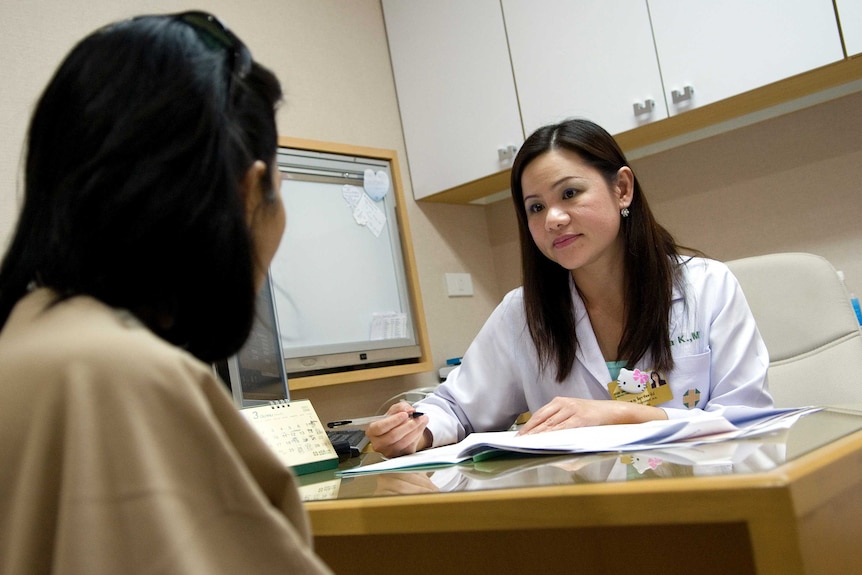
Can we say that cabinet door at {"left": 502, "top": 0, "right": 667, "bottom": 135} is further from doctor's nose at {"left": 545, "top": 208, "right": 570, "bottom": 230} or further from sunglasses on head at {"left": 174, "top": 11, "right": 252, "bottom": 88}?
sunglasses on head at {"left": 174, "top": 11, "right": 252, "bottom": 88}

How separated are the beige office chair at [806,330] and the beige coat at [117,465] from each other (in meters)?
1.38

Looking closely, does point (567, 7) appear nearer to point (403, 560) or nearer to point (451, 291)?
point (451, 291)

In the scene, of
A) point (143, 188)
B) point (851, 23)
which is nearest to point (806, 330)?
point (851, 23)

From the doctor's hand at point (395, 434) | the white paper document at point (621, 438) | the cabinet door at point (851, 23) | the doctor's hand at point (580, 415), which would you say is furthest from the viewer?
the cabinet door at point (851, 23)

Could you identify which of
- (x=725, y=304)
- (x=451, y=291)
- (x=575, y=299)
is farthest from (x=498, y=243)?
(x=725, y=304)

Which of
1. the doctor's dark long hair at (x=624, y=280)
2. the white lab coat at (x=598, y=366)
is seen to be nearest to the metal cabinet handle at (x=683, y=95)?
the doctor's dark long hair at (x=624, y=280)

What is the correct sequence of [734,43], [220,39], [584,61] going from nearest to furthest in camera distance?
[220,39]
[734,43]
[584,61]

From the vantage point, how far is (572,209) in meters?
1.65

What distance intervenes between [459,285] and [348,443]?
1.74 metres

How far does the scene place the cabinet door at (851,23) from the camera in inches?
76.7

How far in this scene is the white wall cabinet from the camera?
6.87 feet

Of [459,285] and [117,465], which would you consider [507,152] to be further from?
[117,465]

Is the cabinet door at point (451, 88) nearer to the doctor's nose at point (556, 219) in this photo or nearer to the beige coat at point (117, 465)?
the doctor's nose at point (556, 219)

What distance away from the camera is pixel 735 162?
2549mm
